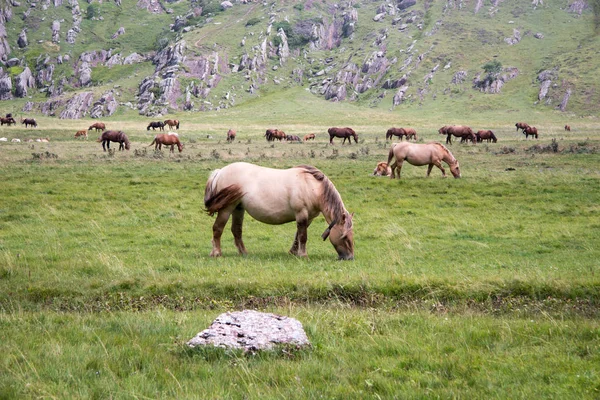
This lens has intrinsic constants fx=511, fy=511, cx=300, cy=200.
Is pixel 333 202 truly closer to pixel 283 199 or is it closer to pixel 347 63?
pixel 283 199

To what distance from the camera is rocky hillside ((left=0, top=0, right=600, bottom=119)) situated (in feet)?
409

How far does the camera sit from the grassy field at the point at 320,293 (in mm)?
5352

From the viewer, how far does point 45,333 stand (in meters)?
6.80

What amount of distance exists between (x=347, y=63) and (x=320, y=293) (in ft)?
539

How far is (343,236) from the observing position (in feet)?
39.1

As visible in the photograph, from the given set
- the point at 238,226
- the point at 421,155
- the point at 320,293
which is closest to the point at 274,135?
the point at 421,155

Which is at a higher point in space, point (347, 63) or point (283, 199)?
point (347, 63)

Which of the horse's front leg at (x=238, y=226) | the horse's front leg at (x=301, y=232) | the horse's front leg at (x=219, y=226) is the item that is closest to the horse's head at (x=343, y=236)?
the horse's front leg at (x=301, y=232)

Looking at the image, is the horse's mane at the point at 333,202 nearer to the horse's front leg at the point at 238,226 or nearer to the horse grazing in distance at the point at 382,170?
the horse's front leg at the point at 238,226

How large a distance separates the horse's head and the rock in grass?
562 cm

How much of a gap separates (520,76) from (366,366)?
135 m

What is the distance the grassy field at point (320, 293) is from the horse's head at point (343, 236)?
42 cm

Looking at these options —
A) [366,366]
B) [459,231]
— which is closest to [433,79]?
[459,231]

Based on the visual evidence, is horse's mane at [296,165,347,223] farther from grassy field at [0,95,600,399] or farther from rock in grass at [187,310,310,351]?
rock in grass at [187,310,310,351]
